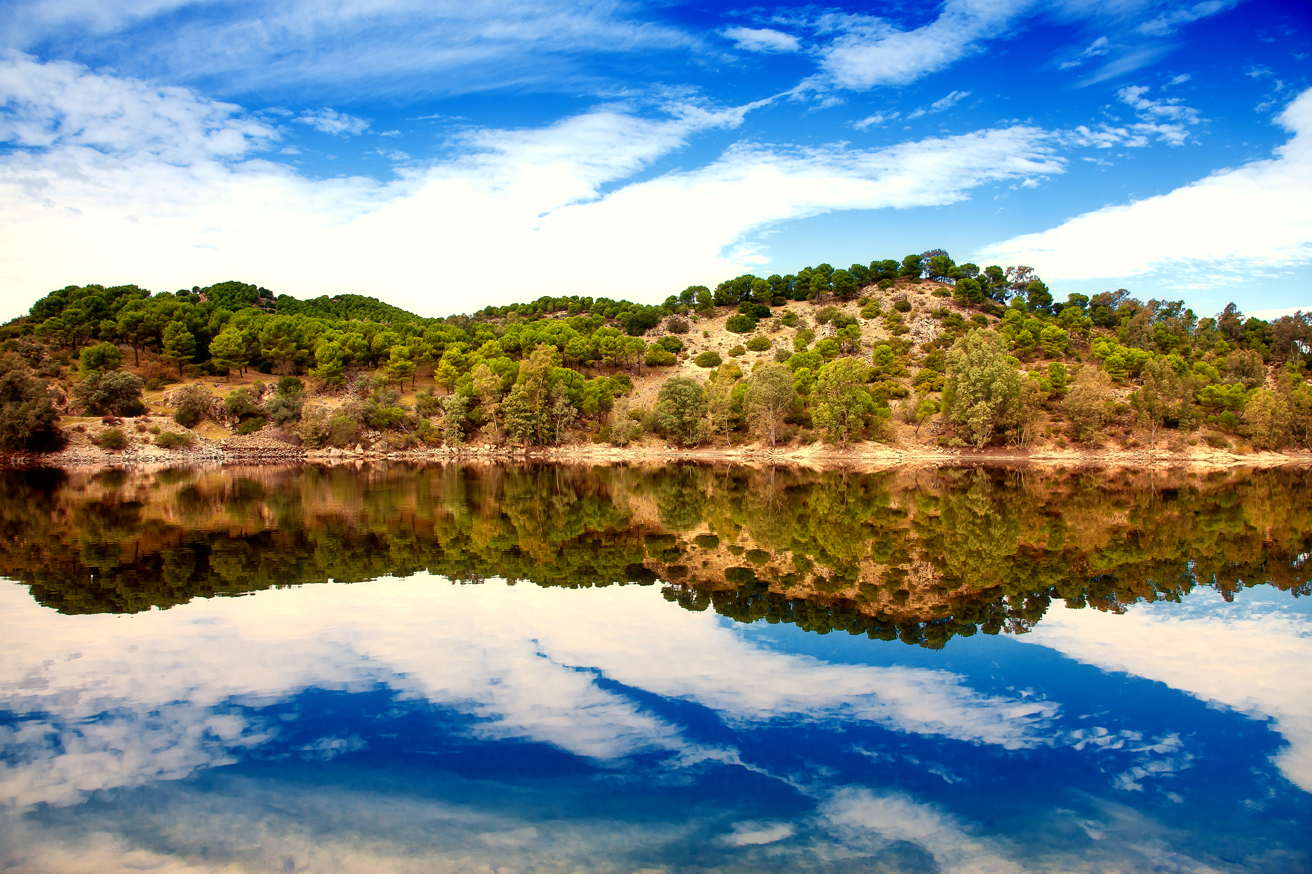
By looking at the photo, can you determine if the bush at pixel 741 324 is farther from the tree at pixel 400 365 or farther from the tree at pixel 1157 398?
the tree at pixel 1157 398

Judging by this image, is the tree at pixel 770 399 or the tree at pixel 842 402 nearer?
the tree at pixel 842 402

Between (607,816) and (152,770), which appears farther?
(152,770)

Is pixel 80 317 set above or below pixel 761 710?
above

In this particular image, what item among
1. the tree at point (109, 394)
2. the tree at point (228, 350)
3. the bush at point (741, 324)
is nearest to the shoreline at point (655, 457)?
the tree at point (109, 394)

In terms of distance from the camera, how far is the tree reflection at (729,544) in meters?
13.2

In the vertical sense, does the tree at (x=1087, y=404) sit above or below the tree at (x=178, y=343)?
below

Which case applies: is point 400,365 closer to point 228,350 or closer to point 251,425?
point 251,425

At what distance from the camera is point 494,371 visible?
78.9 meters

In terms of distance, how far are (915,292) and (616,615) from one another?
10626 centimetres

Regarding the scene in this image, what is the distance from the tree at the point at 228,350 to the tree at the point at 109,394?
14.8m

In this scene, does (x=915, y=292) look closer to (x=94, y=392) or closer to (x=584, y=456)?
(x=584, y=456)

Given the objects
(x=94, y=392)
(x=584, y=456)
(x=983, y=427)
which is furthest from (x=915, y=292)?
(x=94, y=392)

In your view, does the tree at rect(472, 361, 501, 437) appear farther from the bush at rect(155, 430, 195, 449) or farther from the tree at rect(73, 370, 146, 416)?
the tree at rect(73, 370, 146, 416)

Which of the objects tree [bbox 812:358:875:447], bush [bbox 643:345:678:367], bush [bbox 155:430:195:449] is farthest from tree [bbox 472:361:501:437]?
tree [bbox 812:358:875:447]
